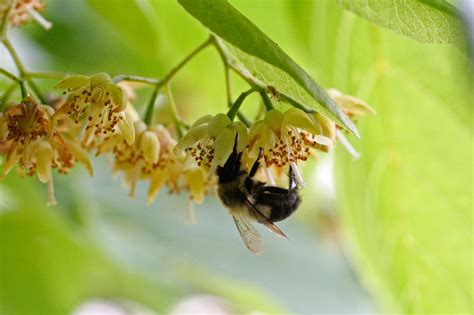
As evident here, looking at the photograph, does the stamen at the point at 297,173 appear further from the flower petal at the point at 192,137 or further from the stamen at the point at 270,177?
the flower petal at the point at 192,137

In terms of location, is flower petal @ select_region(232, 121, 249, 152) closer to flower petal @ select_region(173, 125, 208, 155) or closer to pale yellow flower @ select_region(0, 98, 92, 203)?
flower petal @ select_region(173, 125, 208, 155)

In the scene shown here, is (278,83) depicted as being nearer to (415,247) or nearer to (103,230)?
(415,247)

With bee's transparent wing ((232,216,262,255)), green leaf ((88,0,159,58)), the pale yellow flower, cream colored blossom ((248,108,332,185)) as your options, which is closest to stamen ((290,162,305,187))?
cream colored blossom ((248,108,332,185))

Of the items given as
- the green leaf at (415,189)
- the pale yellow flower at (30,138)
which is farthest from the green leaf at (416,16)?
the green leaf at (415,189)

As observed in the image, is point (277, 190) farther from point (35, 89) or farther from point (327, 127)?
point (35, 89)

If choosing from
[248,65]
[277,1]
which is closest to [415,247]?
[277,1]

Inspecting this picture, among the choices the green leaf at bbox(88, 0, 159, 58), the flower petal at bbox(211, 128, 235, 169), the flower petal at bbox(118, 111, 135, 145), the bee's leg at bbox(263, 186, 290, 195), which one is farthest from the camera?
the green leaf at bbox(88, 0, 159, 58)
